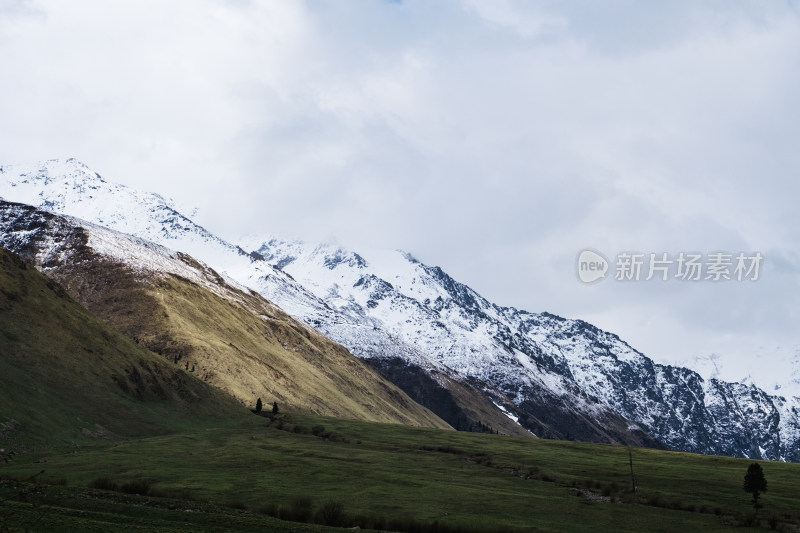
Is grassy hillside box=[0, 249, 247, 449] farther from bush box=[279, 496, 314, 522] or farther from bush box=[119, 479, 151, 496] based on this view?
bush box=[279, 496, 314, 522]

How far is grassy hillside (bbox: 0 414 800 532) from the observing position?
218 feet

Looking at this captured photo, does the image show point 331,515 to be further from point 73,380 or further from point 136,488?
point 73,380

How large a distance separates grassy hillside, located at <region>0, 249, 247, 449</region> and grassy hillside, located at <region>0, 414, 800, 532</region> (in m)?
10.7

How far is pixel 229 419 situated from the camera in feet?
535

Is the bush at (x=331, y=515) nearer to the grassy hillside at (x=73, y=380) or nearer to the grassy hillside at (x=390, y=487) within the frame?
the grassy hillside at (x=390, y=487)

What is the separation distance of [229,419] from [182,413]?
1197 cm

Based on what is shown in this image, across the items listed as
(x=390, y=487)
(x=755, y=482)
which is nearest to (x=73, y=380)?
(x=390, y=487)

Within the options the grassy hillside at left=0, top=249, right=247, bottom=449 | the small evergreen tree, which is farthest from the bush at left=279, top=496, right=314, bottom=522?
the small evergreen tree

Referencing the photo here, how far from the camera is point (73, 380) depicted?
427 feet

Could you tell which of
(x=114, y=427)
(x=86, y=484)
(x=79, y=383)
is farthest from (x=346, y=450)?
(x=86, y=484)

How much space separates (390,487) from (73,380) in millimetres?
71603

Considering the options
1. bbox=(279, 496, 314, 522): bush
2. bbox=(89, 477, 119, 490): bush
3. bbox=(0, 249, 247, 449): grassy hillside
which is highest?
bbox=(0, 249, 247, 449): grassy hillside

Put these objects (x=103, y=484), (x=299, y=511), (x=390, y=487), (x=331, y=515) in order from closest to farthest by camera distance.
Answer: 1. (x=331, y=515)
2. (x=299, y=511)
3. (x=103, y=484)
4. (x=390, y=487)

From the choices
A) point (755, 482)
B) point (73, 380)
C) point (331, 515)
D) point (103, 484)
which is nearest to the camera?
point (331, 515)
